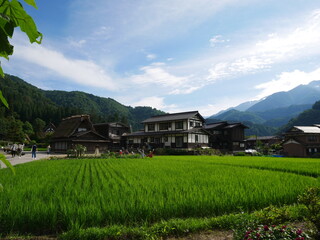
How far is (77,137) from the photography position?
31328 millimetres

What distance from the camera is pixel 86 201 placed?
14.0 ft

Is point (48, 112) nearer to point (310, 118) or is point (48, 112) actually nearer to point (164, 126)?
point (164, 126)

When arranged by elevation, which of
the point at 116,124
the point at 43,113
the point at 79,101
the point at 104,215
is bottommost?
the point at 104,215

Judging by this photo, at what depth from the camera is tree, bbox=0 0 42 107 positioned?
90cm

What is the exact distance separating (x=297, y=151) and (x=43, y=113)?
61.4 meters

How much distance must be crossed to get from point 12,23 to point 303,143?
38669 mm

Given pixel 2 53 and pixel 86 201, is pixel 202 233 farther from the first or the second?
pixel 2 53

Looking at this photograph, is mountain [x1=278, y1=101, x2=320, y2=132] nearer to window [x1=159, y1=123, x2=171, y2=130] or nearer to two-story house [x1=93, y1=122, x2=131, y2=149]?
window [x1=159, y1=123, x2=171, y2=130]

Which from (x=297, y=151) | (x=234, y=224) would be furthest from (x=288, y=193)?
(x=297, y=151)

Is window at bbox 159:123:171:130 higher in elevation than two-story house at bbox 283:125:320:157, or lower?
higher

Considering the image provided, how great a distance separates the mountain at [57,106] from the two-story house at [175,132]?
31.3 m

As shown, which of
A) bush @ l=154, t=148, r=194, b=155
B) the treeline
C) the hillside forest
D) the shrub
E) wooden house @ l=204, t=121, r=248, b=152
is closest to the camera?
the shrub

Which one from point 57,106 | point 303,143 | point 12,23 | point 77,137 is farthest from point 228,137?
point 57,106

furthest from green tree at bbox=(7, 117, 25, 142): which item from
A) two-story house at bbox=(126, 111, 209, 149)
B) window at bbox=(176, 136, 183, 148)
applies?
window at bbox=(176, 136, 183, 148)
